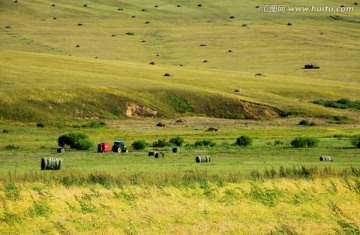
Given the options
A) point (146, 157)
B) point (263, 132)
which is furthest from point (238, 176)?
point (263, 132)

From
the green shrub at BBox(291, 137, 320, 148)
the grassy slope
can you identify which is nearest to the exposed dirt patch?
the grassy slope

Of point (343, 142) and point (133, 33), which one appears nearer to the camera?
point (343, 142)

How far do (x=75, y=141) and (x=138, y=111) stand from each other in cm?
3003

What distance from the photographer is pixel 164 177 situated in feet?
113

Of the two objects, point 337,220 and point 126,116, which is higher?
point 337,220

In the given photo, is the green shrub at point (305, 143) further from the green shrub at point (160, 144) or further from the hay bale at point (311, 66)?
the hay bale at point (311, 66)

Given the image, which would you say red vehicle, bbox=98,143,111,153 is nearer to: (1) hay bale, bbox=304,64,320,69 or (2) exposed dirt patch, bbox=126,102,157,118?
(2) exposed dirt patch, bbox=126,102,157,118

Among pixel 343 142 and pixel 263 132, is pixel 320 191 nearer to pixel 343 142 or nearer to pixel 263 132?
pixel 343 142

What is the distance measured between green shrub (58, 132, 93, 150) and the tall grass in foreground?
766 inches

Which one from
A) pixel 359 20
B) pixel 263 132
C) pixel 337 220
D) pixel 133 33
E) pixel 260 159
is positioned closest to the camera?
pixel 337 220

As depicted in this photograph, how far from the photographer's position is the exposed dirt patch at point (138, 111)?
86438 millimetres

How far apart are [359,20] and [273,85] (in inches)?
3293

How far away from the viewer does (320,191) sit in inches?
1224

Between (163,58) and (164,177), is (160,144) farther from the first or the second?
(163,58)
